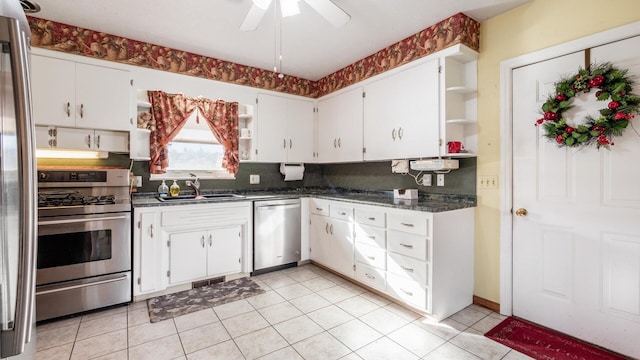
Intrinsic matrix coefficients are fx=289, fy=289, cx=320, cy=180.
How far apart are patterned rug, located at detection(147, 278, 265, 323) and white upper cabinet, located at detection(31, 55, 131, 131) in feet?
5.75

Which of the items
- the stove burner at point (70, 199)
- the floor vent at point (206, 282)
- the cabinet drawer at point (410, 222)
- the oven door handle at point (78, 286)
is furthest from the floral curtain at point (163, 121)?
the cabinet drawer at point (410, 222)

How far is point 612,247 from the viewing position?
196 cm

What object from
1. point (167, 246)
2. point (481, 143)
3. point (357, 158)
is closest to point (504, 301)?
point (481, 143)

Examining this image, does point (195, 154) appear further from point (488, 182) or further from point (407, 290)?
point (488, 182)

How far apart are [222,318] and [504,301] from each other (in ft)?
7.85

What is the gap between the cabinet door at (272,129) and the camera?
3768 mm

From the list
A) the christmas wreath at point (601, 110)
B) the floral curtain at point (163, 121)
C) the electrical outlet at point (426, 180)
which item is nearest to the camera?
the christmas wreath at point (601, 110)

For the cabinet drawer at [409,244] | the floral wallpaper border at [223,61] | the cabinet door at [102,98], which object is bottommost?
the cabinet drawer at [409,244]


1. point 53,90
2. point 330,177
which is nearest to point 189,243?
point 53,90

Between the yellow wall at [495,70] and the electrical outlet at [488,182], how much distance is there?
37 millimetres

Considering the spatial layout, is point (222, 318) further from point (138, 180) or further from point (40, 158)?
point (40, 158)

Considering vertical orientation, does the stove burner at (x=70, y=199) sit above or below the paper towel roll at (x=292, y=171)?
below

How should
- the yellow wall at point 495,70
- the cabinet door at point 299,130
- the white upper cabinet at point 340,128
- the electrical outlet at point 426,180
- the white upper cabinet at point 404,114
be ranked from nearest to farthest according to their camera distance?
the yellow wall at point 495,70, the white upper cabinet at point 404,114, the electrical outlet at point 426,180, the white upper cabinet at point 340,128, the cabinet door at point 299,130

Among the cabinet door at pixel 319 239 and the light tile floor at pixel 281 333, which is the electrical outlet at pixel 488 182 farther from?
the cabinet door at pixel 319 239
